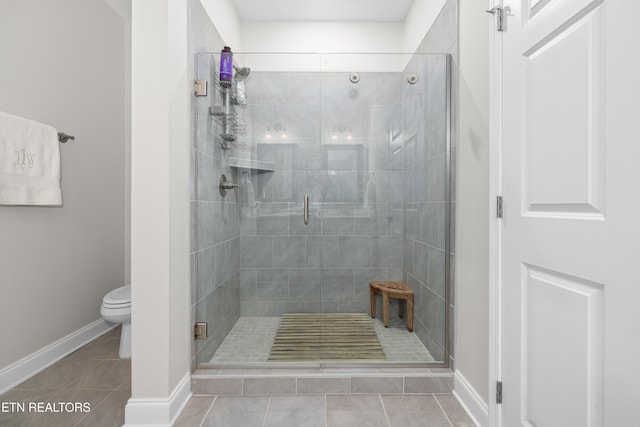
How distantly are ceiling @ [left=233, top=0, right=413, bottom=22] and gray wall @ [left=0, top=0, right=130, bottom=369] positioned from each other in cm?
121

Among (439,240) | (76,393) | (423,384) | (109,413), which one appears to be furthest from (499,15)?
(76,393)

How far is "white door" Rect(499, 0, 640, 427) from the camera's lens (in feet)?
2.60

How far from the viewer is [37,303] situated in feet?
6.60

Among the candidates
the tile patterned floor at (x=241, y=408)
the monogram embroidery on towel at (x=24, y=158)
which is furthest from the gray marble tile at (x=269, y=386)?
the monogram embroidery on towel at (x=24, y=158)

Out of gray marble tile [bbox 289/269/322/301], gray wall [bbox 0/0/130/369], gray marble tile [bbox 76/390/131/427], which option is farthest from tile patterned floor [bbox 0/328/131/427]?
gray marble tile [bbox 289/269/322/301]

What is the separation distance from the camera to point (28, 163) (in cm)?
194

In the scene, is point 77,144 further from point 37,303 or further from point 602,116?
point 602,116

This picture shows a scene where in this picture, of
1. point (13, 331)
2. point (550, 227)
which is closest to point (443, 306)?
point (550, 227)

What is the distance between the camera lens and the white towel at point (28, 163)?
180cm

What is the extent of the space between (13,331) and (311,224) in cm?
189

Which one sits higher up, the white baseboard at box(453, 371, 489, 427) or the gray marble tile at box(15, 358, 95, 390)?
the white baseboard at box(453, 371, 489, 427)

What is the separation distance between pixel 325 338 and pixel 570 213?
4.89 feet

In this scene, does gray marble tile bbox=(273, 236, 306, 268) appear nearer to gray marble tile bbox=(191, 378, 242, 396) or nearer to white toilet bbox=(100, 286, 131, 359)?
gray marble tile bbox=(191, 378, 242, 396)

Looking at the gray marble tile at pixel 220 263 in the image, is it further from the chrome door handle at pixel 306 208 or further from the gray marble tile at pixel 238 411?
the gray marble tile at pixel 238 411
